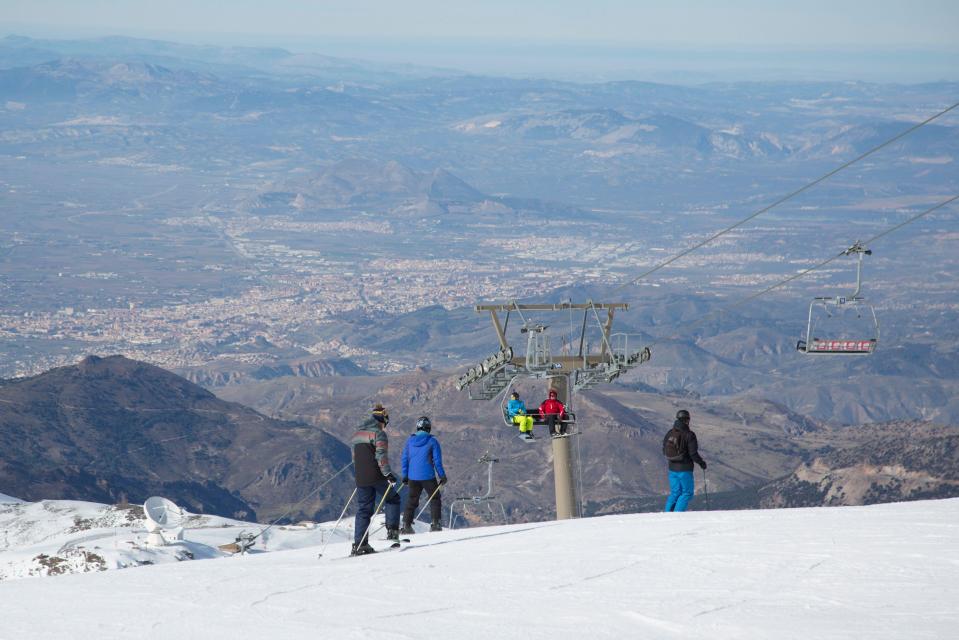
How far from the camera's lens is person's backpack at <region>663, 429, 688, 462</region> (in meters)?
21.4

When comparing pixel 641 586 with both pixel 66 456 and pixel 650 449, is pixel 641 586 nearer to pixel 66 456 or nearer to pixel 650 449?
pixel 66 456

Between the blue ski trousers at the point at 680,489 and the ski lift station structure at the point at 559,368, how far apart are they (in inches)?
256

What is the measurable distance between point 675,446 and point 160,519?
1755 centimetres

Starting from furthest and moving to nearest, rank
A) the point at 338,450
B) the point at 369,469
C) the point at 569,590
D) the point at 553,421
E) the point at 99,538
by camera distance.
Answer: the point at 338,450 → the point at 99,538 → the point at 553,421 → the point at 369,469 → the point at 569,590

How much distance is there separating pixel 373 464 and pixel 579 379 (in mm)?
13333

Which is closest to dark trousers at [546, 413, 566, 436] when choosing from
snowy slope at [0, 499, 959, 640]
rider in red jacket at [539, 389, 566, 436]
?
rider in red jacket at [539, 389, 566, 436]

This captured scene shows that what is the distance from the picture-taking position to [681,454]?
21.5m

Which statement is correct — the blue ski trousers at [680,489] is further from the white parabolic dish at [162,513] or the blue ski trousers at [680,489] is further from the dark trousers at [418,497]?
the white parabolic dish at [162,513]

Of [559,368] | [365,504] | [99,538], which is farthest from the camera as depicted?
[99,538]

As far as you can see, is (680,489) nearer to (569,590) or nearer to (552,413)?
(552,413)

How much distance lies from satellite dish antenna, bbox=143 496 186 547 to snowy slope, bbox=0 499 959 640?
16.2m

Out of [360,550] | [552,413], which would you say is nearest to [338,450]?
[552,413]

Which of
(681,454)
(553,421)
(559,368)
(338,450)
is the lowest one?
(338,450)

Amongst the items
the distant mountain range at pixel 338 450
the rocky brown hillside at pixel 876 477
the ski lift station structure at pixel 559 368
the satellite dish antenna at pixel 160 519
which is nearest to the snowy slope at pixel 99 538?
the satellite dish antenna at pixel 160 519
